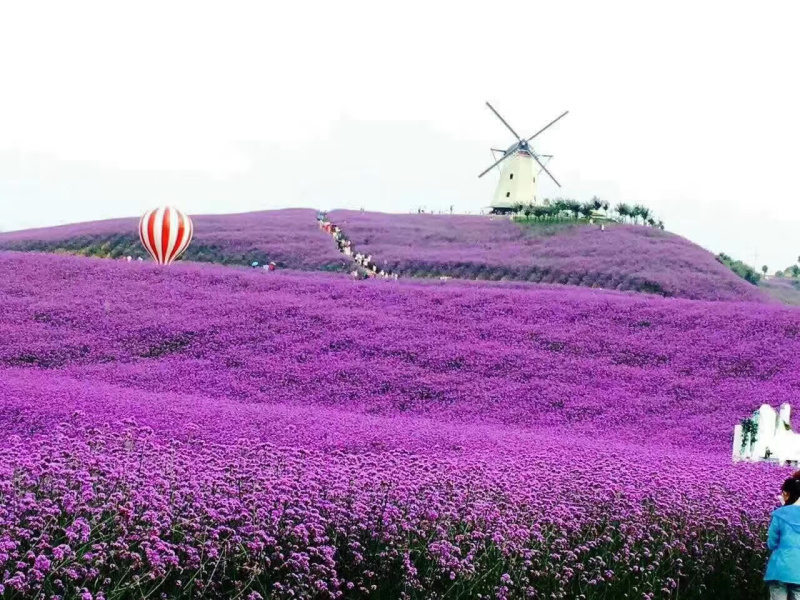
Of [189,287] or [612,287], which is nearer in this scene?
[189,287]

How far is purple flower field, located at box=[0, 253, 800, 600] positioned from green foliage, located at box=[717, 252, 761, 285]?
33.8 metres

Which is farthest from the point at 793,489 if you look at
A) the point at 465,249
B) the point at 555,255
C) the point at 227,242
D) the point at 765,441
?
the point at 227,242

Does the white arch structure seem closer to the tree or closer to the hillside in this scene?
the hillside

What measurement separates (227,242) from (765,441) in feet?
133

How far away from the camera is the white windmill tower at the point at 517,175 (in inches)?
2520

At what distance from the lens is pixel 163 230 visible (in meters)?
37.5

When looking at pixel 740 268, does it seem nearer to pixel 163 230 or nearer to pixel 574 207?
pixel 574 207

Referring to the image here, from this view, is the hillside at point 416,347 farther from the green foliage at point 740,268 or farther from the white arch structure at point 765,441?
the green foliage at point 740,268

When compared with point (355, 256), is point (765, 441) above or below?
below

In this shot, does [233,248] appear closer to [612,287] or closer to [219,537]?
[612,287]

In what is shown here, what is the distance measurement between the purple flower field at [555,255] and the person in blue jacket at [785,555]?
115 feet

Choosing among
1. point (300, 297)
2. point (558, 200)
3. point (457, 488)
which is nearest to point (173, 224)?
point (300, 297)

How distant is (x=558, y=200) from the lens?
5747 cm

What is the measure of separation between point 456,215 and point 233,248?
61.2 ft
